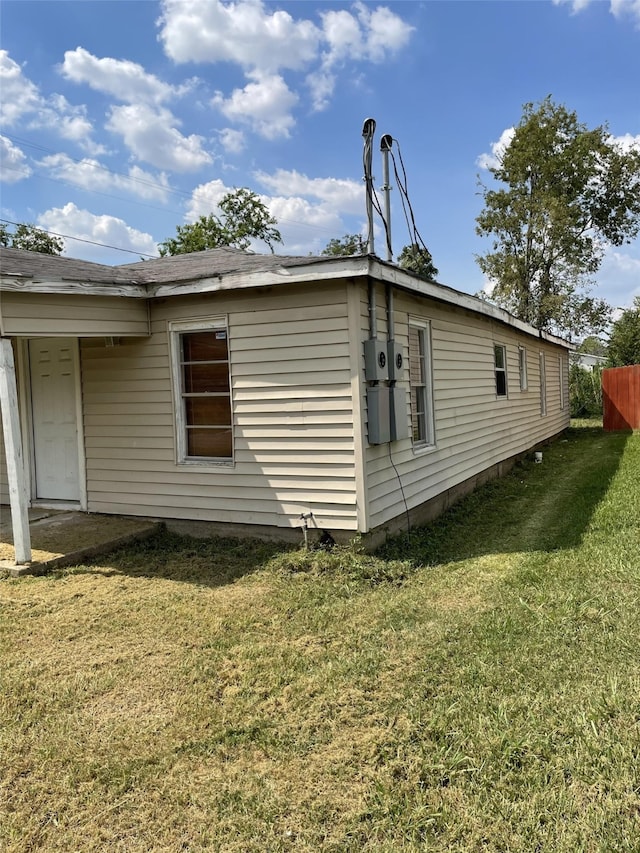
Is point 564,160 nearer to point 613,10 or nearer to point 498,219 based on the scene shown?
point 498,219

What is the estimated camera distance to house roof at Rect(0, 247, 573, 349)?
5.03 meters

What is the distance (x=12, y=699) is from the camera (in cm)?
315

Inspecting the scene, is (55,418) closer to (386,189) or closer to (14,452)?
(14,452)

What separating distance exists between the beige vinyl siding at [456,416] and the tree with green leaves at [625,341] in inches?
646

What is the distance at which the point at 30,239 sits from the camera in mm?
29938

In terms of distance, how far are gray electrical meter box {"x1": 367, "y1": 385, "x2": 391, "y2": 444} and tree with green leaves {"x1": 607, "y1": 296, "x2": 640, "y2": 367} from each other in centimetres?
2452

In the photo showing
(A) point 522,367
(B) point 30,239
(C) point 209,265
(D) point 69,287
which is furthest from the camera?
(B) point 30,239

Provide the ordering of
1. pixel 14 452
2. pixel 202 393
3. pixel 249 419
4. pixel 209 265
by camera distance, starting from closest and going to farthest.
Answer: pixel 14 452, pixel 249 419, pixel 202 393, pixel 209 265

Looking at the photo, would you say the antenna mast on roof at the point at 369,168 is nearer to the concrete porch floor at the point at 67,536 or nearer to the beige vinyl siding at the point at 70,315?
the beige vinyl siding at the point at 70,315

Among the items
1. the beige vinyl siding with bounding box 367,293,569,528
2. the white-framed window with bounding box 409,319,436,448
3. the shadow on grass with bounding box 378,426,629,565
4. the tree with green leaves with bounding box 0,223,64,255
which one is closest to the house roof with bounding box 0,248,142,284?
the beige vinyl siding with bounding box 367,293,569,528

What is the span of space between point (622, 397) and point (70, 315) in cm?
1625

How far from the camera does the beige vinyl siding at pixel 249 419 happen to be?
539 cm

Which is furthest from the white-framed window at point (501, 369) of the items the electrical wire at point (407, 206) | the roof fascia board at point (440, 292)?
the electrical wire at point (407, 206)

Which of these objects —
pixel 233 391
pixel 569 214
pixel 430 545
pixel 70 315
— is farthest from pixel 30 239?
pixel 430 545
